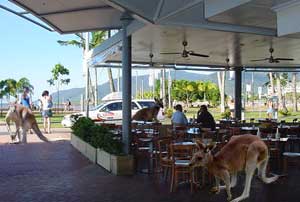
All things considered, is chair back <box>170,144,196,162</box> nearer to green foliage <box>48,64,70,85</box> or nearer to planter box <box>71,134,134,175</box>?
planter box <box>71,134,134,175</box>

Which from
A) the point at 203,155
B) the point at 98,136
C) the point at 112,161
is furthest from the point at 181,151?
the point at 98,136

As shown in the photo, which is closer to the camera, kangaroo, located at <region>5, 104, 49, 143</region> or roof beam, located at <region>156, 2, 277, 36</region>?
roof beam, located at <region>156, 2, 277, 36</region>

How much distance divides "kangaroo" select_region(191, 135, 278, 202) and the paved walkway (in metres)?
1.28

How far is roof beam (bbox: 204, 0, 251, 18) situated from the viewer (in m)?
7.63

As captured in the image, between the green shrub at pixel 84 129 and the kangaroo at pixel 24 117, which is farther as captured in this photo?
the kangaroo at pixel 24 117

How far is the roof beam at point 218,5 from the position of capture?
763 centimetres

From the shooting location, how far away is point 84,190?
9.15m

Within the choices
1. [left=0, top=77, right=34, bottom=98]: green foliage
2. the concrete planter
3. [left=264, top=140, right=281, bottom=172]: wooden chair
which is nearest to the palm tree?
[left=0, top=77, right=34, bottom=98]: green foliage

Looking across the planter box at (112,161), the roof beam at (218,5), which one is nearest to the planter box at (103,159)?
the planter box at (112,161)

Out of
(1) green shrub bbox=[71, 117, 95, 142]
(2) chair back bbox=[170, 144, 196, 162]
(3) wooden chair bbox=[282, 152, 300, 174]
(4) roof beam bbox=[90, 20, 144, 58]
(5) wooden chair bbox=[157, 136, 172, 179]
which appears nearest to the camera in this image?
(2) chair back bbox=[170, 144, 196, 162]

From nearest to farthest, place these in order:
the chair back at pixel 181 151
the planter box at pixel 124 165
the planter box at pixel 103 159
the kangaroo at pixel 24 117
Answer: the chair back at pixel 181 151 < the planter box at pixel 124 165 < the planter box at pixel 103 159 < the kangaroo at pixel 24 117

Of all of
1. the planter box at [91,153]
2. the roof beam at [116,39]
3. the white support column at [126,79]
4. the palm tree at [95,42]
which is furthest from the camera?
the palm tree at [95,42]

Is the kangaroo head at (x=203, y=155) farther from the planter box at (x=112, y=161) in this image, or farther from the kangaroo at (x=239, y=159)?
the planter box at (x=112, y=161)

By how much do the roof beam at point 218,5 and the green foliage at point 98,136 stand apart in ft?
13.6
